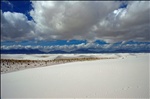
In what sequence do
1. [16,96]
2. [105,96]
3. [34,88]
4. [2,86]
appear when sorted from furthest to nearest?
1. [2,86]
2. [34,88]
3. [16,96]
4. [105,96]

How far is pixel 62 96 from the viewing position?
550 centimetres

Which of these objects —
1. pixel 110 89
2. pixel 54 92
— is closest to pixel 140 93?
pixel 110 89

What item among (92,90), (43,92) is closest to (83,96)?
(92,90)

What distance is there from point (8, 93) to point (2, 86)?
4.02ft

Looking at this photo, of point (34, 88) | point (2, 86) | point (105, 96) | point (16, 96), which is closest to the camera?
point (105, 96)

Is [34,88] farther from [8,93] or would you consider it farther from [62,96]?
[62,96]

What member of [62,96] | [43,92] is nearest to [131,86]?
[62,96]

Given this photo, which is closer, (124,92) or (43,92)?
(124,92)

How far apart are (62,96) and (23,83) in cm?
308

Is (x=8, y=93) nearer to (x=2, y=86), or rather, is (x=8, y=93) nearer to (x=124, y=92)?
(x=2, y=86)

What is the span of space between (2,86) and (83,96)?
14.3 feet

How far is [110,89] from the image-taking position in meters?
5.95

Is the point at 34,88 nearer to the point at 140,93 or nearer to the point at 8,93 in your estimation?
the point at 8,93

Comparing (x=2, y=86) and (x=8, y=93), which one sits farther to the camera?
(x=2, y=86)
